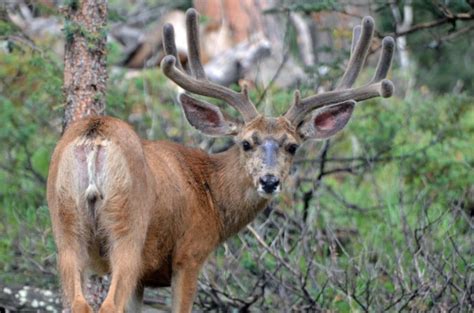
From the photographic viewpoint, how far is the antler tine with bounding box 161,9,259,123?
1009 centimetres

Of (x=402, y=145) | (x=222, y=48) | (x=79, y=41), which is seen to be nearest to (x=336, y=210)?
(x=402, y=145)

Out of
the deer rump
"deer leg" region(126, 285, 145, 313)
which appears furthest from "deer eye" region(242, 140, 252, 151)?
the deer rump

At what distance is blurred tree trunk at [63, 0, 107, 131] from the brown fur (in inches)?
28.5

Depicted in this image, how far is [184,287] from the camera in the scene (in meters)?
9.42

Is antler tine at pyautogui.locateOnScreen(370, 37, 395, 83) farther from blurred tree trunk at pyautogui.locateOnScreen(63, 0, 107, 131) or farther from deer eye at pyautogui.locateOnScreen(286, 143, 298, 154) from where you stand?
blurred tree trunk at pyautogui.locateOnScreen(63, 0, 107, 131)

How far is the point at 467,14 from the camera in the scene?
12.6 meters

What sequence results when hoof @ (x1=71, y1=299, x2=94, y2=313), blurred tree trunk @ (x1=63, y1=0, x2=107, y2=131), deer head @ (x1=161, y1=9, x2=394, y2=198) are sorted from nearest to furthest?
hoof @ (x1=71, y1=299, x2=94, y2=313) → deer head @ (x1=161, y1=9, x2=394, y2=198) → blurred tree trunk @ (x1=63, y1=0, x2=107, y2=131)

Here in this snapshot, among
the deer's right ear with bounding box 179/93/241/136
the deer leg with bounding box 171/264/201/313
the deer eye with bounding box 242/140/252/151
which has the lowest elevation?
the deer leg with bounding box 171/264/201/313

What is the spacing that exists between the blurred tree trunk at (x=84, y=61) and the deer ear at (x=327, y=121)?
1.75 meters

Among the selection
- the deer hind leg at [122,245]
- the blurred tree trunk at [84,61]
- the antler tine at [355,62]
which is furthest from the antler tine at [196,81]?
the deer hind leg at [122,245]

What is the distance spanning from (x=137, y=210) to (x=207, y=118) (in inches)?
83.5

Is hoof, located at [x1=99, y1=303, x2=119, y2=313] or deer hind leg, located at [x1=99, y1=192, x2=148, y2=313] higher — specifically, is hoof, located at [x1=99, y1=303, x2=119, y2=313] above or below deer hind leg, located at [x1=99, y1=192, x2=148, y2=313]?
below

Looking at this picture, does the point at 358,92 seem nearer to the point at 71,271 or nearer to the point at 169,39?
the point at 169,39

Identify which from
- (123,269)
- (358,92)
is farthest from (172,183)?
(358,92)
